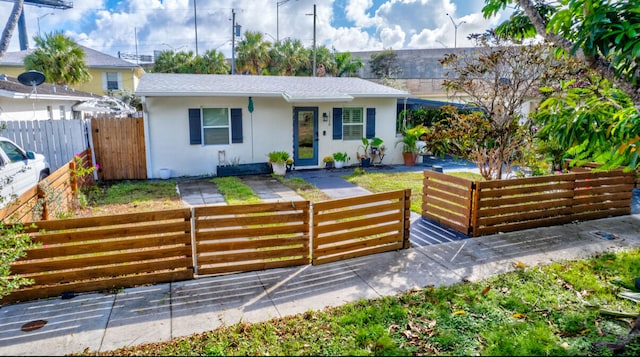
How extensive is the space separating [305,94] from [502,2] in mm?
7158

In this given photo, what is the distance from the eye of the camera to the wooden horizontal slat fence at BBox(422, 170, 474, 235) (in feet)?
21.6

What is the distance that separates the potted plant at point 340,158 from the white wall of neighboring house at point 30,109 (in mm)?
9753

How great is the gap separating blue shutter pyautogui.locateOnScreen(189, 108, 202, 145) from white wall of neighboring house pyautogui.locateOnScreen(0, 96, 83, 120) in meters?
5.05

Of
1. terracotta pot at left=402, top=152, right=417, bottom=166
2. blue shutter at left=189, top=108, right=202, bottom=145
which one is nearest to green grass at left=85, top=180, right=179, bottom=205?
blue shutter at left=189, top=108, right=202, bottom=145

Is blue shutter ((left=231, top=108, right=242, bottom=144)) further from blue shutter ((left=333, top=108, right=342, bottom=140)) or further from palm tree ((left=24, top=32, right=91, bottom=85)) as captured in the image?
palm tree ((left=24, top=32, right=91, bottom=85))

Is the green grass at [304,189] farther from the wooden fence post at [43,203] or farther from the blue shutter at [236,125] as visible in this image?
the wooden fence post at [43,203]

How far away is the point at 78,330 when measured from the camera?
3.69 m

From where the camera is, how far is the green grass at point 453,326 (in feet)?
11.2

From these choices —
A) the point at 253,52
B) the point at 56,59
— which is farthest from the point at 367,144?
the point at 253,52

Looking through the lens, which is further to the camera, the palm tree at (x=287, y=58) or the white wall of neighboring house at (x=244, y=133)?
the palm tree at (x=287, y=58)

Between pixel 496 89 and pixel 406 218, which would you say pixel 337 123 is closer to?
pixel 496 89

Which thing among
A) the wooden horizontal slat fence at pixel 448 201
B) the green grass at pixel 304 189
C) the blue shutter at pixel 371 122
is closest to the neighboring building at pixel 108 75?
the blue shutter at pixel 371 122

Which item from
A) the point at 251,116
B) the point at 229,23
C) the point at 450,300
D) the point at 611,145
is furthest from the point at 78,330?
the point at 229,23

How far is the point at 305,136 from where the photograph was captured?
44.2 feet
